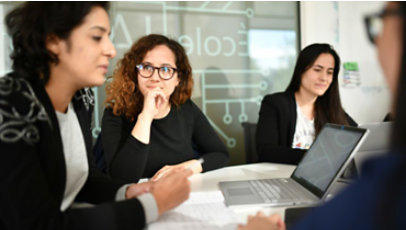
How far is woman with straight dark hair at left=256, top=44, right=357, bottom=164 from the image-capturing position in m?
2.06

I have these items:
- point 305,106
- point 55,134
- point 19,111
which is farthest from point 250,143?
point 19,111

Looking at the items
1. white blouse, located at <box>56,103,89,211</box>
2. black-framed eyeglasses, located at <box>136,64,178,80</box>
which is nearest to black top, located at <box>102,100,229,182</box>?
black-framed eyeglasses, located at <box>136,64,178,80</box>

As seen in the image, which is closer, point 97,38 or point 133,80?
point 97,38

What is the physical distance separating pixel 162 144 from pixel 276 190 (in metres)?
0.85

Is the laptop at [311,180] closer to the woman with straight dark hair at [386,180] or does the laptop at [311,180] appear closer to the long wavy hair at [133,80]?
the woman with straight dark hair at [386,180]

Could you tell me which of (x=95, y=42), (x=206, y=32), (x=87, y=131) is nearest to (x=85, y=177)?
(x=87, y=131)

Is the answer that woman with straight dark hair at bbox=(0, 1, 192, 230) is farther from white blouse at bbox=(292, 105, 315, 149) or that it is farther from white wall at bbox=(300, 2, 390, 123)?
white wall at bbox=(300, 2, 390, 123)

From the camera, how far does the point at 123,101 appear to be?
5.81 ft

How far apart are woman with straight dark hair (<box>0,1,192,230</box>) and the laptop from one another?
0.25 meters

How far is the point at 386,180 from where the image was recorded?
356 millimetres

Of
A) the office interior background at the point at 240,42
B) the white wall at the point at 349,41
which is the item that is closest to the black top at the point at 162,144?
the office interior background at the point at 240,42

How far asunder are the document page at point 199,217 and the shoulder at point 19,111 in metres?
0.40

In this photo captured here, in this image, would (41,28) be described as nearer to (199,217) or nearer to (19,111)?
(19,111)

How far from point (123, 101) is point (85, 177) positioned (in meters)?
0.77
